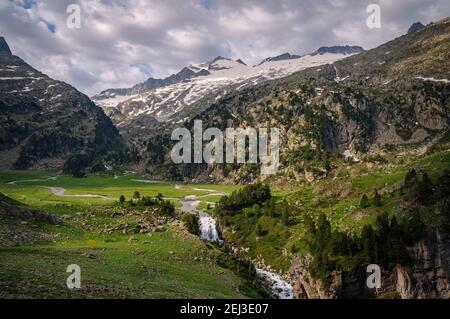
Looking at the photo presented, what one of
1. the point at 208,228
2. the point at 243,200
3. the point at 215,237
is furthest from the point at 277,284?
the point at 243,200

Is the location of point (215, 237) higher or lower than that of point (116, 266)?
lower

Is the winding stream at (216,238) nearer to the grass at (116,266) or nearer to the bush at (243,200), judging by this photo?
the bush at (243,200)

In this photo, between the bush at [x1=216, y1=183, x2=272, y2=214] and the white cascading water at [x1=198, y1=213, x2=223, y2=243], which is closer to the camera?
the white cascading water at [x1=198, y1=213, x2=223, y2=243]

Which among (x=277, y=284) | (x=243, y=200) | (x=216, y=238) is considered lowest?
(x=277, y=284)

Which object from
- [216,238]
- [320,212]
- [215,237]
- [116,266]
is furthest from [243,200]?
[116,266]

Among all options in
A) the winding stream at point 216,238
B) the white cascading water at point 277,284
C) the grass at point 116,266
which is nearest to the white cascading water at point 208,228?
the winding stream at point 216,238

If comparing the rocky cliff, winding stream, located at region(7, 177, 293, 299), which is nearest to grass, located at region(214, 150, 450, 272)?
winding stream, located at region(7, 177, 293, 299)

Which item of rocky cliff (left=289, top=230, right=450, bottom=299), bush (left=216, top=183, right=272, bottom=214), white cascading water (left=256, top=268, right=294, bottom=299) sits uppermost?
bush (left=216, top=183, right=272, bottom=214)

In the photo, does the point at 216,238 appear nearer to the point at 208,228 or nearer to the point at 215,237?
the point at 215,237

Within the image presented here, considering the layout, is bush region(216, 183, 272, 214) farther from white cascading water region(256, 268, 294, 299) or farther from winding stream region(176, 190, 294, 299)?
white cascading water region(256, 268, 294, 299)

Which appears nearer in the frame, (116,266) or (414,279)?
(116,266)

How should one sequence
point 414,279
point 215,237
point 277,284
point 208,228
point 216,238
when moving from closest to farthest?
point 414,279 → point 277,284 → point 216,238 → point 215,237 → point 208,228

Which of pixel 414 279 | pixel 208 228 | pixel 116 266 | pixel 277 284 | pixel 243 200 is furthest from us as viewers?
pixel 243 200
